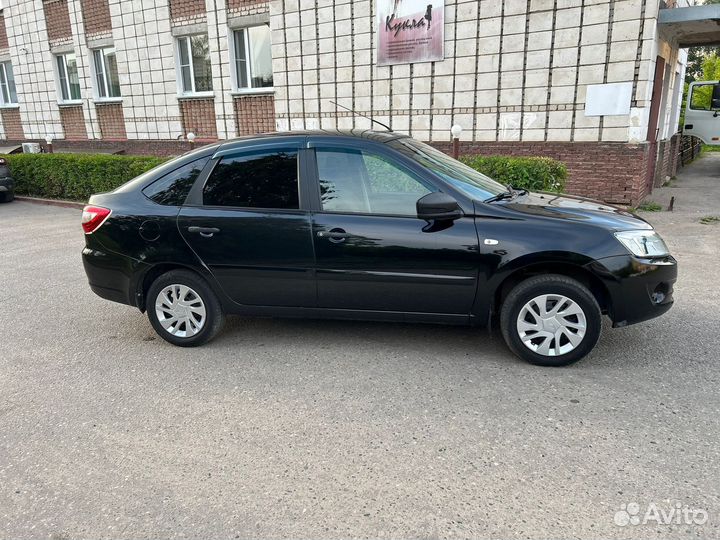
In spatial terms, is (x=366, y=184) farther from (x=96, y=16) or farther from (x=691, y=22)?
(x=96, y=16)

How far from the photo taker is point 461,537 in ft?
7.84

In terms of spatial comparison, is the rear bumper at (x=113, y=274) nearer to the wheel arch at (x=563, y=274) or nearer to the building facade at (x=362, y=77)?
the wheel arch at (x=563, y=274)

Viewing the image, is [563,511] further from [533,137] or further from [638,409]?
[533,137]

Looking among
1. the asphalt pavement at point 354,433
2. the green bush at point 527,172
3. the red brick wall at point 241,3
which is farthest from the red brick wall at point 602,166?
the red brick wall at point 241,3

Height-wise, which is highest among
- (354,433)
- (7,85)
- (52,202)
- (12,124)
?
(7,85)

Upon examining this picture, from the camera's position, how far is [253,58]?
13336 mm

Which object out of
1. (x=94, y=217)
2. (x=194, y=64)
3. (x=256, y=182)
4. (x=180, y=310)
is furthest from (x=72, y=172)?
(x=256, y=182)

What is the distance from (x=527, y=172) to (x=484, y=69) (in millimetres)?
3007

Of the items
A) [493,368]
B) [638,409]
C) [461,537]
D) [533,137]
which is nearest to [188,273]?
[493,368]

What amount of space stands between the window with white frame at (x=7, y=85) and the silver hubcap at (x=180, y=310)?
19.5m

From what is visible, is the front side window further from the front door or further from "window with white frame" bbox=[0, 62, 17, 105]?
"window with white frame" bbox=[0, 62, 17, 105]

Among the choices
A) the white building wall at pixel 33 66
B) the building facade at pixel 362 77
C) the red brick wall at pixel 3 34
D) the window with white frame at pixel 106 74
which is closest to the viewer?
the building facade at pixel 362 77

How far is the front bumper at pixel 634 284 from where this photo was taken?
3752 mm

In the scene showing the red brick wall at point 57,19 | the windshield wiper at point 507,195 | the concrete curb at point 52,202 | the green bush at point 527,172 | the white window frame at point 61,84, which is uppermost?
the red brick wall at point 57,19
